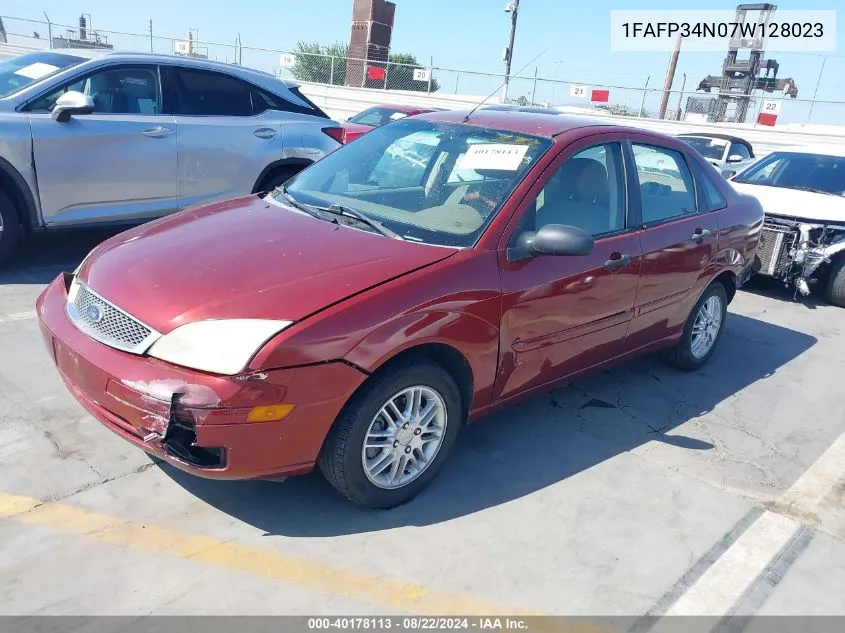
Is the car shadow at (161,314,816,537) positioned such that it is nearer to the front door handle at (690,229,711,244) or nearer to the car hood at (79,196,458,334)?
the car hood at (79,196,458,334)

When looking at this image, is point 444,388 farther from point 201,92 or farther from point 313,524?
point 201,92

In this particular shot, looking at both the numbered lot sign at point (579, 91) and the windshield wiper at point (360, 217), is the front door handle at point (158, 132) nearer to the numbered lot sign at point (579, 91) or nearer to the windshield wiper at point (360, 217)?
the windshield wiper at point (360, 217)

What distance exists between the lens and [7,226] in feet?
18.3

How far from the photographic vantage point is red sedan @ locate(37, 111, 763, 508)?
266cm

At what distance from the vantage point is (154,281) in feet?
9.71

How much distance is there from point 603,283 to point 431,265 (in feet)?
4.05

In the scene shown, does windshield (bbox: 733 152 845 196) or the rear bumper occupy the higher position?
windshield (bbox: 733 152 845 196)

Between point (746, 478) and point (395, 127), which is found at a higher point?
point (395, 127)

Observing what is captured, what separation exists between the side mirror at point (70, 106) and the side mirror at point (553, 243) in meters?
3.87

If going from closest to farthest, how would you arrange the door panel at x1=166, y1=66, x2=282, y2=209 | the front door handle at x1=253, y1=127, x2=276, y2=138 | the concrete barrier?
1. the door panel at x1=166, y1=66, x2=282, y2=209
2. the front door handle at x1=253, y1=127, x2=276, y2=138
3. the concrete barrier

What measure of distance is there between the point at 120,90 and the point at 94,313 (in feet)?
12.3

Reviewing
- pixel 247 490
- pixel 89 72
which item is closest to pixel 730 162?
pixel 89 72

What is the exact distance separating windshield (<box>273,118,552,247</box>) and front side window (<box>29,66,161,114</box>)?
2.65m

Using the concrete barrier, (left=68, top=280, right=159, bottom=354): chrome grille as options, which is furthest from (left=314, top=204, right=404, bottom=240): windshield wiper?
the concrete barrier
